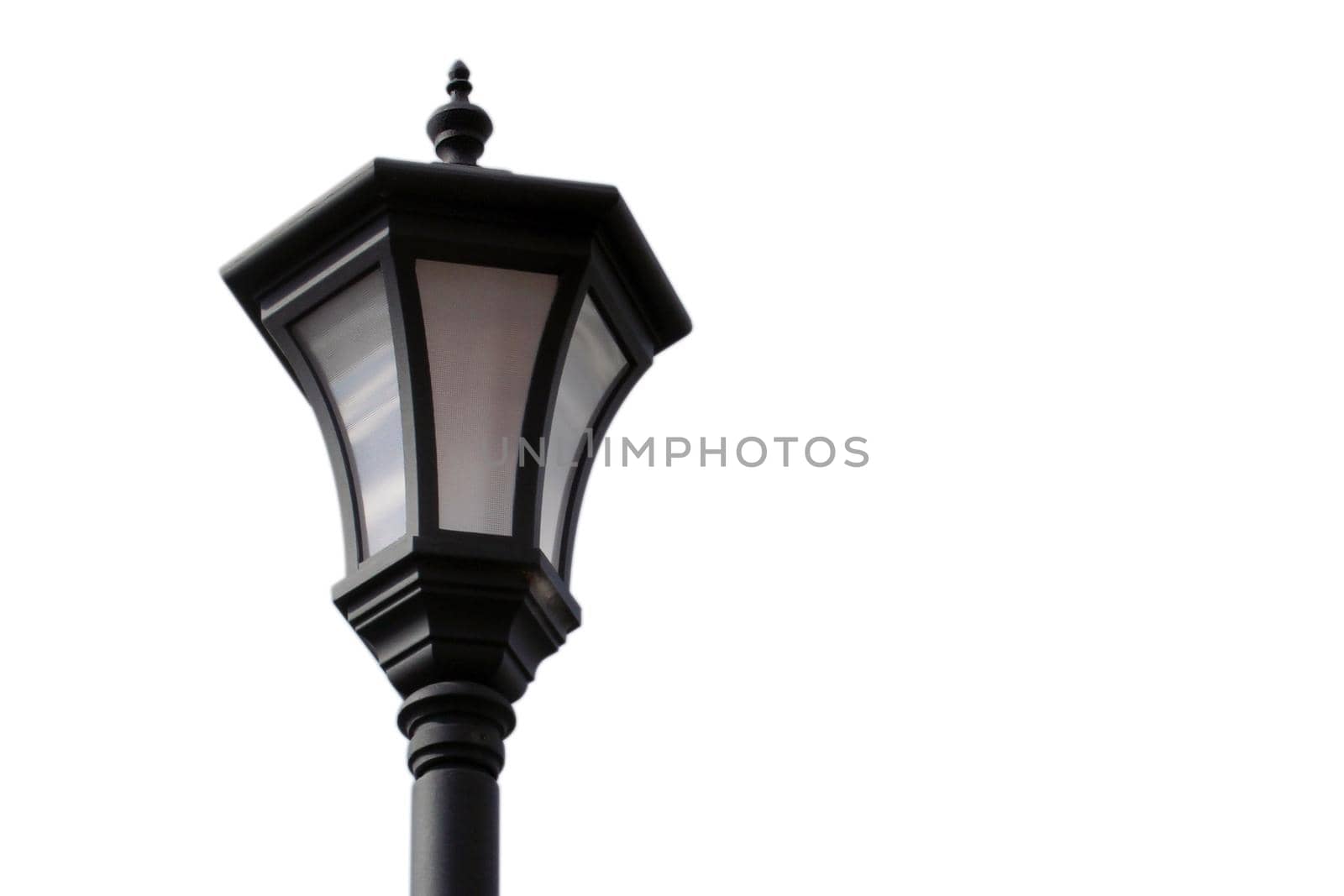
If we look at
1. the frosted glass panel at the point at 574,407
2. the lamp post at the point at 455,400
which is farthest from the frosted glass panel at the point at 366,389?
the frosted glass panel at the point at 574,407

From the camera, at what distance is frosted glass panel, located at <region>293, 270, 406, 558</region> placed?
8.88ft

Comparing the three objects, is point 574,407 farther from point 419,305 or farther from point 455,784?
point 455,784

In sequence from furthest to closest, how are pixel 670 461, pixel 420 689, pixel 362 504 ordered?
1. pixel 670 461
2. pixel 362 504
3. pixel 420 689

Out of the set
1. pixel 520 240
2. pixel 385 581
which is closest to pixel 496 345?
pixel 520 240

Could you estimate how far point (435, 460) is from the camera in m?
2.65

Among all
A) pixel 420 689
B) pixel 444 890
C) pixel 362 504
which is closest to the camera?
pixel 444 890

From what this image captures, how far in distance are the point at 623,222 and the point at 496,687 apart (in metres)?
0.73

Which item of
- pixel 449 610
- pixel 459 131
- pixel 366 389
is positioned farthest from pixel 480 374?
pixel 459 131

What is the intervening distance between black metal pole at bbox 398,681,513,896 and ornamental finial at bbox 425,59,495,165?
0.92 m

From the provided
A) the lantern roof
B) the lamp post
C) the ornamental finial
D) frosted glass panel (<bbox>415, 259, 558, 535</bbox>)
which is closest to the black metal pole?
the lamp post

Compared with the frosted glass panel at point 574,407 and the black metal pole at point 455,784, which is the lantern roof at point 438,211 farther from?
the black metal pole at point 455,784

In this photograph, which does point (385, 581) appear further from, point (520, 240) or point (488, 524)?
point (520, 240)

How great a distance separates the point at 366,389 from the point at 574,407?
0.32m

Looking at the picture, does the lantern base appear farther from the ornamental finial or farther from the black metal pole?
the ornamental finial
